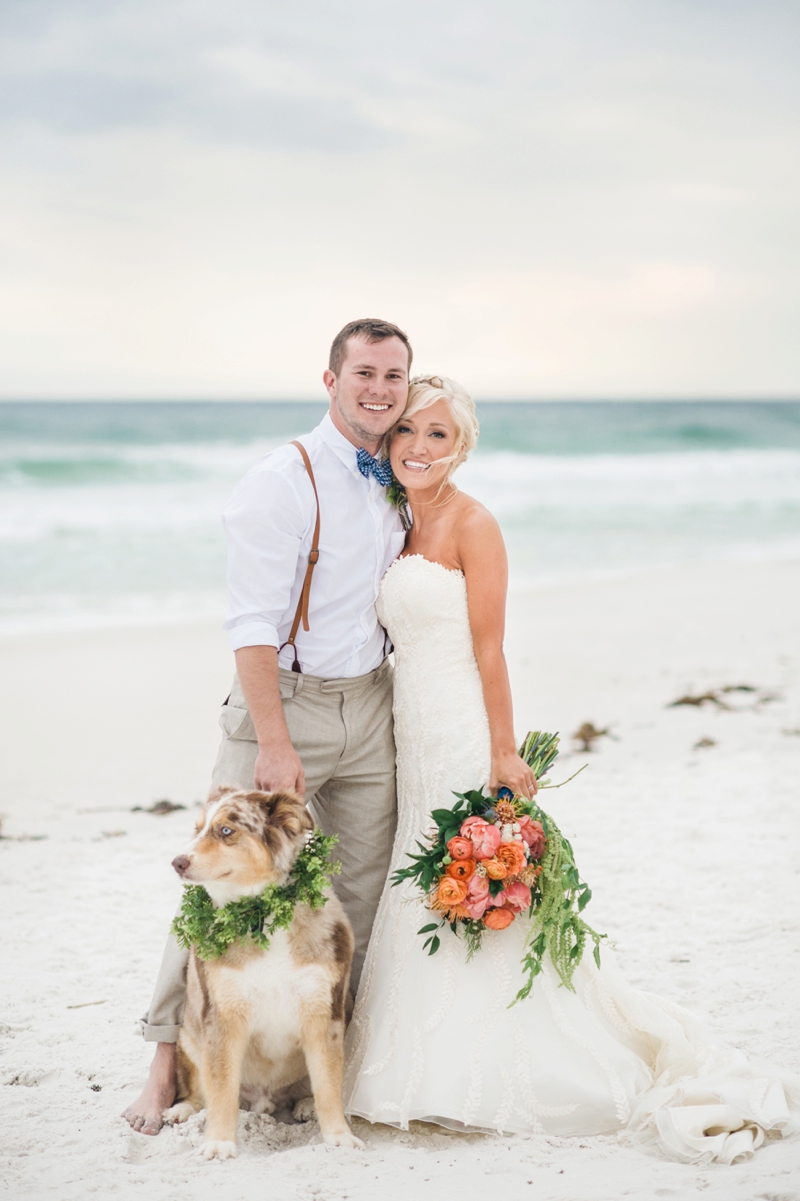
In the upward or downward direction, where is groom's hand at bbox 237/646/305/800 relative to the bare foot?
upward

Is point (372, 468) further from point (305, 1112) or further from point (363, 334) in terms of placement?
point (305, 1112)

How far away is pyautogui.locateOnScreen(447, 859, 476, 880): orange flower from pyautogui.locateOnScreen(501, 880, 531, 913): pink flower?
5.0 inches

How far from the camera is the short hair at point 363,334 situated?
3330 millimetres

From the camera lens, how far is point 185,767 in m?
7.37

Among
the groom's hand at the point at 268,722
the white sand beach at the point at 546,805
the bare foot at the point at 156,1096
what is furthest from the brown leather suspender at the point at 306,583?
the white sand beach at the point at 546,805

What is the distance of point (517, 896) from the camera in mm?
3088

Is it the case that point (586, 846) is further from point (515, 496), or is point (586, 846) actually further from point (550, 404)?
point (550, 404)

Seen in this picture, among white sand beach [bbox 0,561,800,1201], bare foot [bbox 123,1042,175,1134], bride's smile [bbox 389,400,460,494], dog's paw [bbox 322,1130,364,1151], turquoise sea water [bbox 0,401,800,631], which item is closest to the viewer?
white sand beach [bbox 0,561,800,1201]

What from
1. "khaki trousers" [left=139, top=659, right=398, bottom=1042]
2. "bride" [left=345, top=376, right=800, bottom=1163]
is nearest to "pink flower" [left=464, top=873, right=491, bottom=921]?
"bride" [left=345, top=376, right=800, bottom=1163]

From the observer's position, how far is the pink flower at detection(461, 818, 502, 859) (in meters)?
3.07

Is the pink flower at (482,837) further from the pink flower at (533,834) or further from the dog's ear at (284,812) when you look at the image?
the dog's ear at (284,812)

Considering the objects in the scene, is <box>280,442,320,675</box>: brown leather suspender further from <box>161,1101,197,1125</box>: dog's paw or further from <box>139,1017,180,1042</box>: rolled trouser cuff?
<box>161,1101,197,1125</box>: dog's paw

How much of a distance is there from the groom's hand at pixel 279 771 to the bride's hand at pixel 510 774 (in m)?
0.65

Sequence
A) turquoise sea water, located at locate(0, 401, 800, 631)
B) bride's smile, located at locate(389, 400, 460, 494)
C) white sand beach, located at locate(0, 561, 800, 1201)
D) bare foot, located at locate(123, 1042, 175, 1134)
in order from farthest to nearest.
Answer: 1. turquoise sea water, located at locate(0, 401, 800, 631)
2. bride's smile, located at locate(389, 400, 460, 494)
3. bare foot, located at locate(123, 1042, 175, 1134)
4. white sand beach, located at locate(0, 561, 800, 1201)
